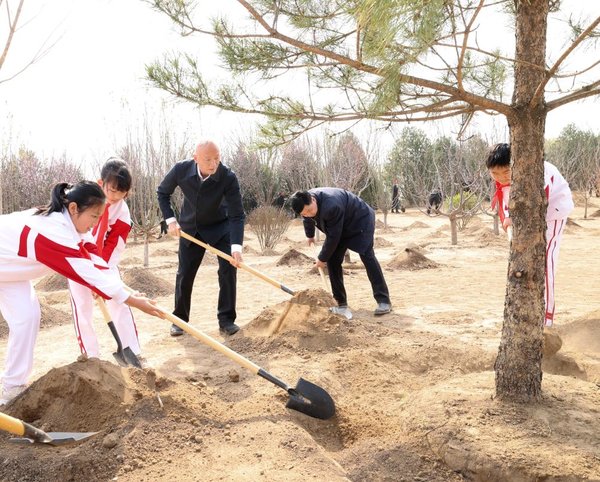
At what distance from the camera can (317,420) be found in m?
2.80

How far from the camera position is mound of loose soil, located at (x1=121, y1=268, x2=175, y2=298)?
695 cm

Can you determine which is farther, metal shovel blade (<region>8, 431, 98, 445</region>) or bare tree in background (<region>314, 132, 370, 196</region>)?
bare tree in background (<region>314, 132, 370, 196</region>)

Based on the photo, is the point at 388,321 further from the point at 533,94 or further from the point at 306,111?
the point at 533,94

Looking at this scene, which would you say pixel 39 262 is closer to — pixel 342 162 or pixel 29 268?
pixel 29 268

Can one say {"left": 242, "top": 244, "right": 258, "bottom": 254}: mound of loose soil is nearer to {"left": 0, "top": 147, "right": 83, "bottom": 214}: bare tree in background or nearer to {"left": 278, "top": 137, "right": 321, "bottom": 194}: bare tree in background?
{"left": 278, "top": 137, "right": 321, "bottom": 194}: bare tree in background

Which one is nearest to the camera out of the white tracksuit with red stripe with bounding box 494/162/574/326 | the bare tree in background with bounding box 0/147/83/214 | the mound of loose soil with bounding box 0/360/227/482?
the mound of loose soil with bounding box 0/360/227/482

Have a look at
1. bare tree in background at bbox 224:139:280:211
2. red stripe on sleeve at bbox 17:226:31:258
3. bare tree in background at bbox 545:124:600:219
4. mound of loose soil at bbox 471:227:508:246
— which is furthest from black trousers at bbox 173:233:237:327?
bare tree in background at bbox 545:124:600:219

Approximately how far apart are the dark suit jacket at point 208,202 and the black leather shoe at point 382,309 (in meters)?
1.58

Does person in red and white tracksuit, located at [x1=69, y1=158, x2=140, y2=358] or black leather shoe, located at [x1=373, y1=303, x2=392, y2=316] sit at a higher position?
person in red and white tracksuit, located at [x1=69, y1=158, x2=140, y2=358]

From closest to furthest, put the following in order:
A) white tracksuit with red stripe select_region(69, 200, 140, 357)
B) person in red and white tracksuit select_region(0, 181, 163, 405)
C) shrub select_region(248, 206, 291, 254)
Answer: person in red and white tracksuit select_region(0, 181, 163, 405), white tracksuit with red stripe select_region(69, 200, 140, 357), shrub select_region(248, 206, 291, 254)

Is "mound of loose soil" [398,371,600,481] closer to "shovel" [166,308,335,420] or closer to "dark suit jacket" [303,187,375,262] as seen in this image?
"shovel" [166,308,335,420]

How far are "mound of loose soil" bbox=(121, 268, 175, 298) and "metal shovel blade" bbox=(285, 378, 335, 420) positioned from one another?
175 inches

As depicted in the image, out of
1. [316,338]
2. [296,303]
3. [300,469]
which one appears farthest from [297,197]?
[300,469]

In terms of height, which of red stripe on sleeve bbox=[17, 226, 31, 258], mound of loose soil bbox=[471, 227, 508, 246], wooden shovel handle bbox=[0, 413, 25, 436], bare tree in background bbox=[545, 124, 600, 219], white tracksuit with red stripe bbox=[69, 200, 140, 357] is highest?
bare tree in background bbox=[545, 124, 600, 219]
